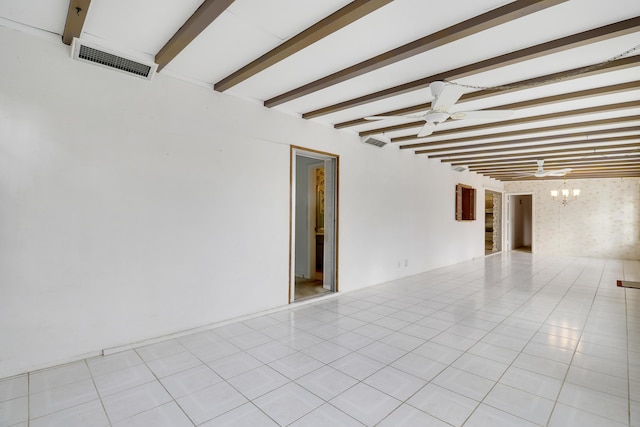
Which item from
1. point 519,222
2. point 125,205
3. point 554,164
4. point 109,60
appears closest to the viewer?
point 109,60

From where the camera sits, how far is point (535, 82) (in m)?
3.04

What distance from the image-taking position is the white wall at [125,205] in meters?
2.47

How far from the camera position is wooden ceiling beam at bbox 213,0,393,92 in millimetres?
1997

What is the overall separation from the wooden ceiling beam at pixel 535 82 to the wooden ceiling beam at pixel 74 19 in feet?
8.69

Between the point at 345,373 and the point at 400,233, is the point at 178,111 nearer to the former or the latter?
the point at 345,373

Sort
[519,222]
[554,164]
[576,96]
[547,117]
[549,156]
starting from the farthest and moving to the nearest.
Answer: [519,222]
[554,164]
[549,156]
[547,117]
[576,96]

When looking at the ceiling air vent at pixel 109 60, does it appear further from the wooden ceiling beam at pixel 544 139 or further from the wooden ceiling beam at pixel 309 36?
the wooden ceiling beam at pixel 544 139

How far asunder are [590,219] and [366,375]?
1122 centimetres

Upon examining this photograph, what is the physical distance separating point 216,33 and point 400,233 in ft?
16.2

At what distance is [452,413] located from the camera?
2055 millimetres

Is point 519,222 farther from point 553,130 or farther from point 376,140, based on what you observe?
point 376,140

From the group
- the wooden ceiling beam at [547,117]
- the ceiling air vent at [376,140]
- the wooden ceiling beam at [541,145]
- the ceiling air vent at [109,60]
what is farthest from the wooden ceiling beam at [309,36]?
the wooden ceiling beam at [541,145]

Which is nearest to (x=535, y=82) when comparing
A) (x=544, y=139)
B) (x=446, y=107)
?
(x=446, y=107)

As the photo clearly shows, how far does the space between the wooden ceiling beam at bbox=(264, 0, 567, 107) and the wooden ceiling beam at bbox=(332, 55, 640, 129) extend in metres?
0.81
